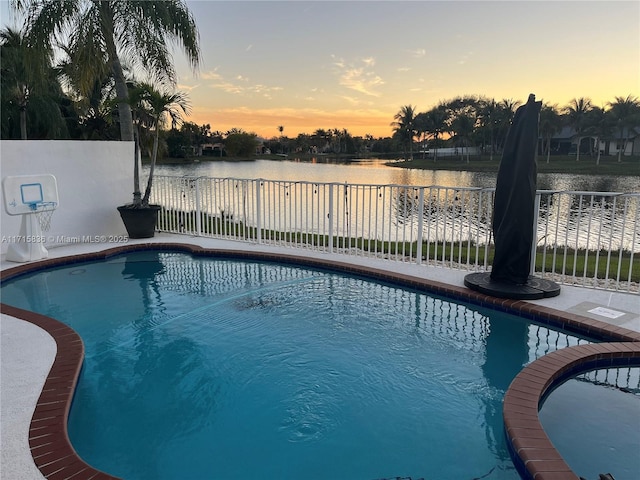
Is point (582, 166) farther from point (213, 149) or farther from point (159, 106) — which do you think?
point (213, 149)

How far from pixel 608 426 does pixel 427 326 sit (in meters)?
1.69

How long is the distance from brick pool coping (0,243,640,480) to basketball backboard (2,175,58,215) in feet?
3.24

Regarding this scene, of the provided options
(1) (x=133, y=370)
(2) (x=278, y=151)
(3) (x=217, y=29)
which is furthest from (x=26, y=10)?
(2) (x=278, y=151)

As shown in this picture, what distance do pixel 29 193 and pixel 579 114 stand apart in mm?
46117

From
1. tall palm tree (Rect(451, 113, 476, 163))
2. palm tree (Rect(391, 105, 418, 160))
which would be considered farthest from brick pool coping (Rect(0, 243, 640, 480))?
palm tree (Rect(391, 105, 418, 160))

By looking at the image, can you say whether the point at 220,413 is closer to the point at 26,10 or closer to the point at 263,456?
the point at 263,456

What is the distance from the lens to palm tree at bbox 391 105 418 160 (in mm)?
55688

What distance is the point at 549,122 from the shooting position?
137 feet

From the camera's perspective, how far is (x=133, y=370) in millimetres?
3303

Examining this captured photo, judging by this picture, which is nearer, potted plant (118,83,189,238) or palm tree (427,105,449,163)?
potted plant (118,83,189,238)

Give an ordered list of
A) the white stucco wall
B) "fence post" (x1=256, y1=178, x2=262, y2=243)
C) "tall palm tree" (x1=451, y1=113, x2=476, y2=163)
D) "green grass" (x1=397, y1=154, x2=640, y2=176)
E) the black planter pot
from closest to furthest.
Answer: the white stucco wall < "fence post" (x1=256, y1=178, x2=262, y2=243) < the black planter pot < "green grass" (x1=397, y1=154, x2=640, y2=176) < "tall palm tree" (x1=451, y1=113, x2=476, y2=163)

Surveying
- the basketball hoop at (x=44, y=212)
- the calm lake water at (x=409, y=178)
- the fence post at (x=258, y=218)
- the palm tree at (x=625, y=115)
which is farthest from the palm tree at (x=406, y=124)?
the basketball hoop at (x=44, y=212)

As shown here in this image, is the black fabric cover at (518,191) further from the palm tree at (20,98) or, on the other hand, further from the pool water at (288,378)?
the palm tree at (20,98)

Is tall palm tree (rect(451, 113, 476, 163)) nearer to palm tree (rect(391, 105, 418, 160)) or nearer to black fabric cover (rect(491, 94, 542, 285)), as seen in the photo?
palm tree (rect(391, 105, 418, 160))
